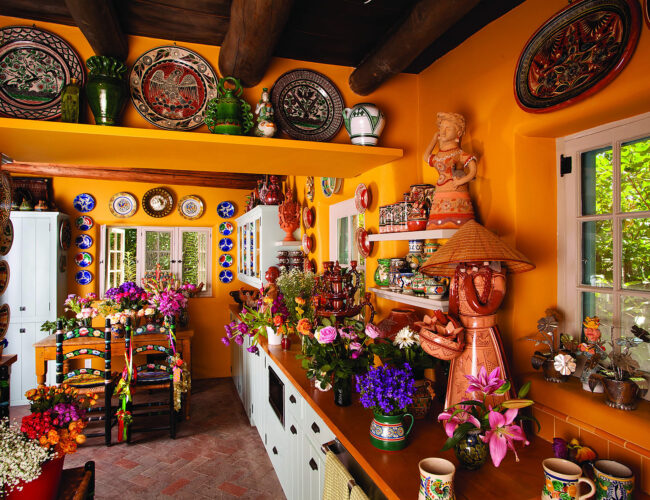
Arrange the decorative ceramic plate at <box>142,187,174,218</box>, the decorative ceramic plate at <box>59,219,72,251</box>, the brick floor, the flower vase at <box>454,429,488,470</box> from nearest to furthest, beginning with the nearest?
the flower vase at <box>454,429,488,470</box> < the brick floor < the decorative ceramic plate at <box>59,219,72,251</box> < the decorative ceramic plate at <box>142,187,174,218</box>

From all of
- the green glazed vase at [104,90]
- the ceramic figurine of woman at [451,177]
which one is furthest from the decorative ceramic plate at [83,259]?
the ceramic figurine of woman at [451,177]

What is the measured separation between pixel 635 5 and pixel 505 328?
125cm

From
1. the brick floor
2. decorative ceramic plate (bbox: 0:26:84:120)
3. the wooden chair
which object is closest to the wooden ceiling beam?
the wooden chair

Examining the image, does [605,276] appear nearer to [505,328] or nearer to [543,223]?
[543,223]

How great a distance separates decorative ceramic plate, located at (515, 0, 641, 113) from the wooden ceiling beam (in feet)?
12.7

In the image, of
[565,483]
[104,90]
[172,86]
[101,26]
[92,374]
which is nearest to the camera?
[565,483]

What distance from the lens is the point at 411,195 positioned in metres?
2.10

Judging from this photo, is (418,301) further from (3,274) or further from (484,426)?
(3,274)

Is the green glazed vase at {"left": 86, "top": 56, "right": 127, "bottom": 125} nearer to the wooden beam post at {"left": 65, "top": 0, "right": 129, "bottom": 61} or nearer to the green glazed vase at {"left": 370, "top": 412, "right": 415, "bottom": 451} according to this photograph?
the wooden beam post at {"left": 65, "top": 0, "right": 129, "bottom": 61}

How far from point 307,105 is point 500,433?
5.87 feet

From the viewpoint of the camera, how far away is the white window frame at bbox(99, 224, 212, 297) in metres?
5.40

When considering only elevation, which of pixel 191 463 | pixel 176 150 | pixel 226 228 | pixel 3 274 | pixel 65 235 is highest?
pixel 176 150

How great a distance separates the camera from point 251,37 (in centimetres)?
172

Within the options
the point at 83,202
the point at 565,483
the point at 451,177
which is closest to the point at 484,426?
the point at 565,483
